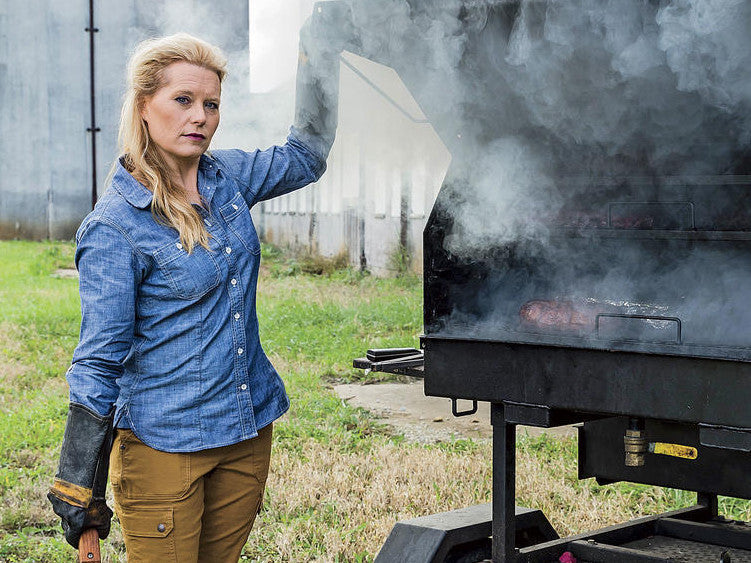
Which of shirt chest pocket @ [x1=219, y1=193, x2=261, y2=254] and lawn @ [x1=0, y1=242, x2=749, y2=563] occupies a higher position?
shirt chest pocket @ [x1=219, y1=193, x2=261, y2=254]

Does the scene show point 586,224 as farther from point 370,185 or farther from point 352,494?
point 352,494

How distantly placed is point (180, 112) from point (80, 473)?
868 millimetres

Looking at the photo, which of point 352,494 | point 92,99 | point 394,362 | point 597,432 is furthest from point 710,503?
point 92,99

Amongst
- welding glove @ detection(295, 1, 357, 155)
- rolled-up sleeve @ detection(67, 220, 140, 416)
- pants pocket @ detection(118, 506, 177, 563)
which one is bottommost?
pants pocket @ detection(118, 506, 177, 563)

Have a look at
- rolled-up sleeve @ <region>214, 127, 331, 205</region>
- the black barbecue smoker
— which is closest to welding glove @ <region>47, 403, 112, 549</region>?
rolled-up sleeve @ <region>214, 127, 331, 205</region>

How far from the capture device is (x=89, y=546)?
2.17 m

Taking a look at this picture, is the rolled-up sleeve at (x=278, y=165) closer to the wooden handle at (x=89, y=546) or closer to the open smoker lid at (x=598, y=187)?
the open smoker lid at (x=598, y=187)

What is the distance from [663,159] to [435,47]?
66 centimetres

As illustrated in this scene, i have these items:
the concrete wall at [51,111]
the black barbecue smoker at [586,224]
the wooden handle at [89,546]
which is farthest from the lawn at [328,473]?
the concrete wall at [51,111]

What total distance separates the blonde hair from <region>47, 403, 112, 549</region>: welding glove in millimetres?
456

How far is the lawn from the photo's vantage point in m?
3.82

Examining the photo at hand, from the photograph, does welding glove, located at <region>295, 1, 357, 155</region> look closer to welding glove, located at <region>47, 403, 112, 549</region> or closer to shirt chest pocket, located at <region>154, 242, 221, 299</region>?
shirt chest pocket, located at <region>154, 242, 221, 299</region>

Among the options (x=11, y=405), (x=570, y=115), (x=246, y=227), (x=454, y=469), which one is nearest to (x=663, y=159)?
(x=570, y=115)

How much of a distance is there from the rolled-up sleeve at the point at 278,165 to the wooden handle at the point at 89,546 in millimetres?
956
